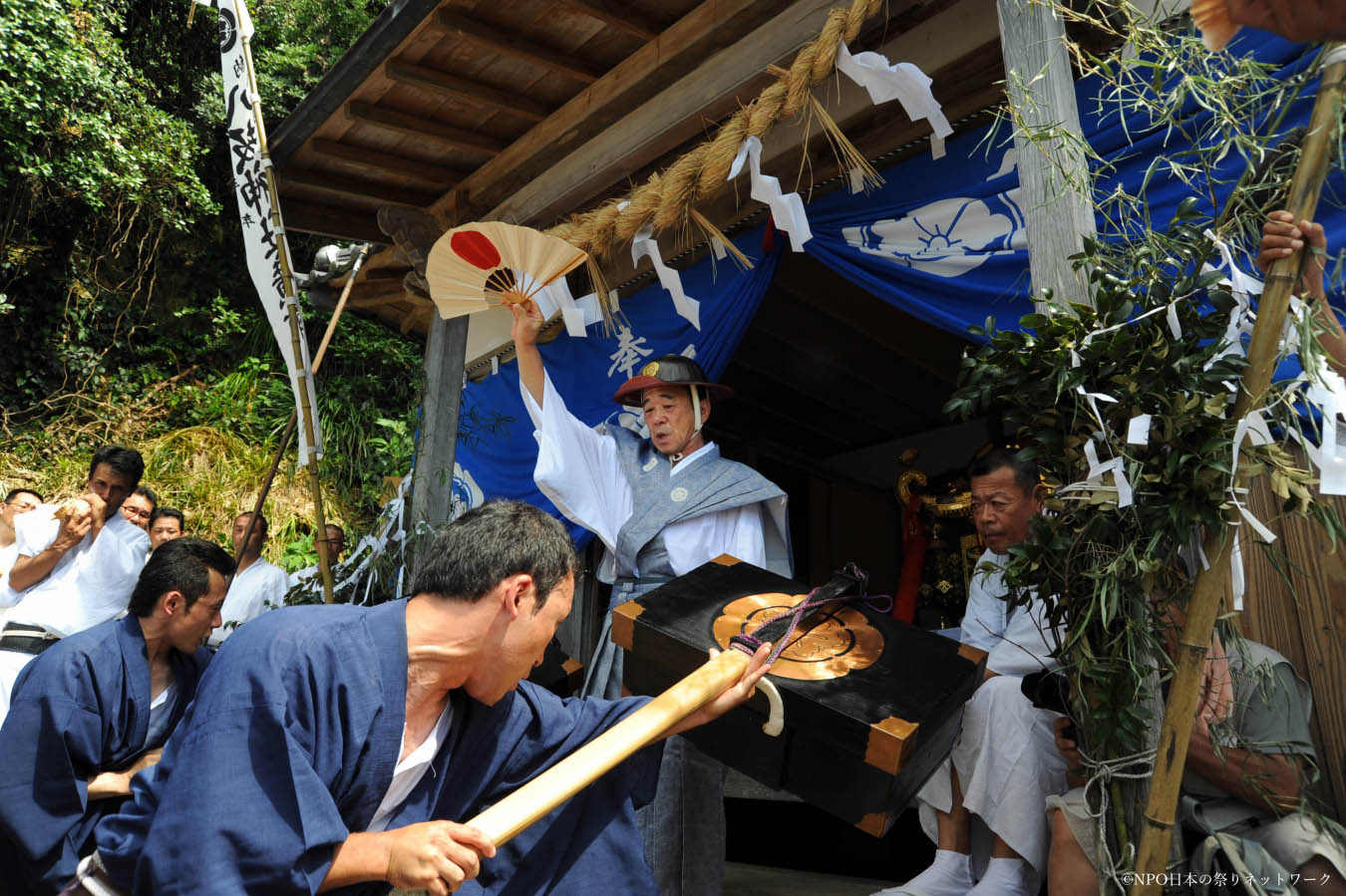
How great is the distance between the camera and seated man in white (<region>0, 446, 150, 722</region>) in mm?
3973

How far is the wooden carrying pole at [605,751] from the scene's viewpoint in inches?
64.7

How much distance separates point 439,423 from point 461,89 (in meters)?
1.61

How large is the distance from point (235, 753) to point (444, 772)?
0.50 meters

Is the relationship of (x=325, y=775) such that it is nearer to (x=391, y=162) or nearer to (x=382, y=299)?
(x=391, y=162)

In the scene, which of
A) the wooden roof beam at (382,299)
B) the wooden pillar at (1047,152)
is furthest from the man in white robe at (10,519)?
the wooden pillar at (1047,152)

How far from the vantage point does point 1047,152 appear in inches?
82.0

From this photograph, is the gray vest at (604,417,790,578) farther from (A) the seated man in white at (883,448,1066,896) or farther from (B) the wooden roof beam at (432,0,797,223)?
(B) the wooden roof beam at (432,0,797,223)

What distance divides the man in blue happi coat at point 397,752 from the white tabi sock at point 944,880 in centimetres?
84

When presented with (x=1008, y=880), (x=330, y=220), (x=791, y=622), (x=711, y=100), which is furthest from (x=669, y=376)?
(x=330, y=220)

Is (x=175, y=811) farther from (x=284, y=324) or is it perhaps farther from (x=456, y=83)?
(x=456, y=83)

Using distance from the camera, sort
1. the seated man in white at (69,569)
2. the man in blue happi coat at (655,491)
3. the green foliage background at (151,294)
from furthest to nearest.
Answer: the green foliage background at (151,294) < the seated man in white at (69,569) < the man in blue happi coat at (655,491)

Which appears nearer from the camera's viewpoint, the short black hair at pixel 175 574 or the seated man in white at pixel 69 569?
the short black hair at pixel 175 574

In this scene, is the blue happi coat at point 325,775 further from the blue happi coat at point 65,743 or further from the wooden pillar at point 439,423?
the wooden pillar at point 439,423

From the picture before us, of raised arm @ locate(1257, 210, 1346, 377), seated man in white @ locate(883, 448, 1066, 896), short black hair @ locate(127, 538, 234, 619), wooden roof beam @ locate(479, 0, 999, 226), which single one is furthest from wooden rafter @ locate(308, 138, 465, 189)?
raised arm @ locate(1257, 210, 1346, 377)
